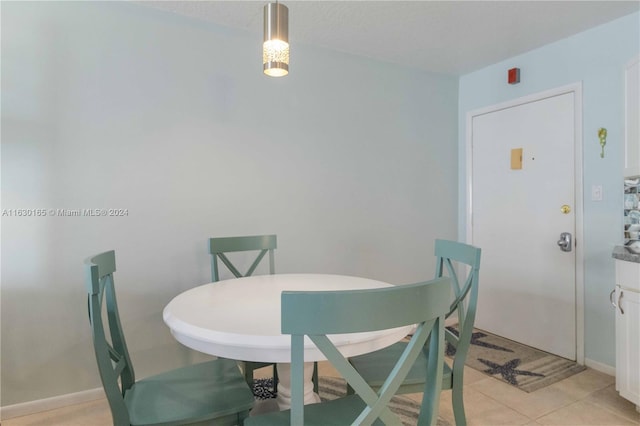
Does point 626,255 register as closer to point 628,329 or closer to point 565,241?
point 628,329

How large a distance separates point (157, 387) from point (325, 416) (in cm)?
67

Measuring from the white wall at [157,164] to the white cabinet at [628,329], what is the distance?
5.15 feet

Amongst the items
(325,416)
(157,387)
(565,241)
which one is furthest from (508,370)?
(157,387)

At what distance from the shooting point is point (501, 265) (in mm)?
3211

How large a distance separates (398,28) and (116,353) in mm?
2492

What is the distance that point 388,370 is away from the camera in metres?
1.58

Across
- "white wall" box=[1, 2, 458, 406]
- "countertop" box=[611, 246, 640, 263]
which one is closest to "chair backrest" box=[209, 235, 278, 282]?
"white wall" box=[1, 2, 458, 406]

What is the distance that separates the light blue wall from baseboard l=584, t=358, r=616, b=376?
0.06 feet

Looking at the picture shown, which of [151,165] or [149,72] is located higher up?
[149,72]

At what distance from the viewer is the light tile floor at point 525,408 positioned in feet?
6.48

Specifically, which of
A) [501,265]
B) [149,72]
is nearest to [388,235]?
[501,265]

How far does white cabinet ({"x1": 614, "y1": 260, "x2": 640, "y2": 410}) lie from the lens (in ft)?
6.23

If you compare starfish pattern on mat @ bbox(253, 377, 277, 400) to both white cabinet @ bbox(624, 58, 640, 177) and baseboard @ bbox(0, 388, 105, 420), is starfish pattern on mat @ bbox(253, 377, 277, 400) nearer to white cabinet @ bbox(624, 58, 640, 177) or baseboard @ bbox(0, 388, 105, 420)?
baseboard @ bbox(0, 388, 105, 420)

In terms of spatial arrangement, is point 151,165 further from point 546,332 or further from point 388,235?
point 546,332
